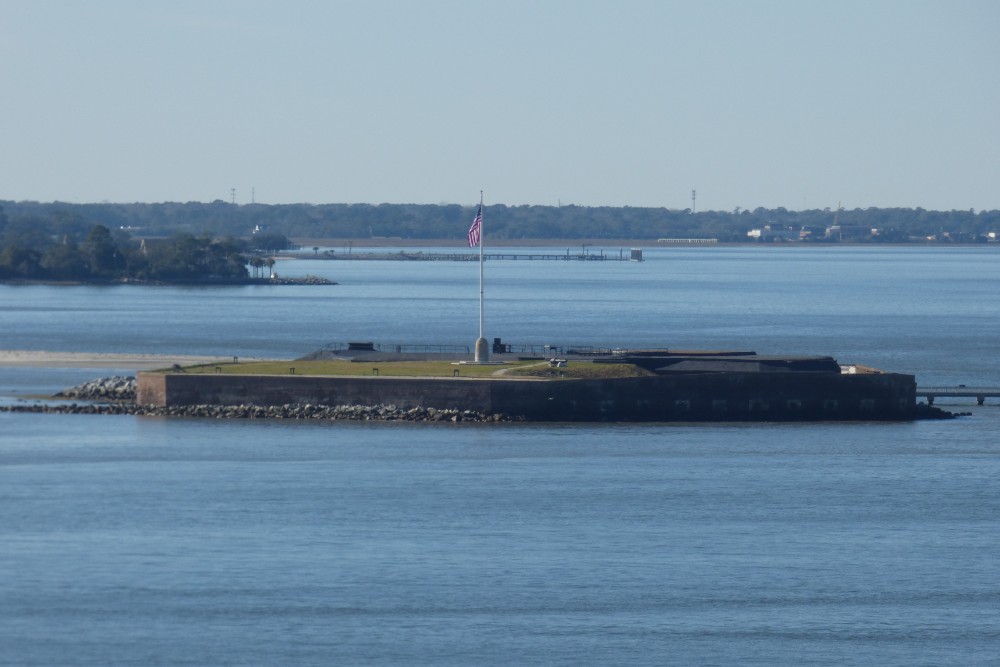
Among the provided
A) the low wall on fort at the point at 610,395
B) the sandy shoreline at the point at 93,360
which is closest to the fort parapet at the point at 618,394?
the low wall on fort at the point at 610,395

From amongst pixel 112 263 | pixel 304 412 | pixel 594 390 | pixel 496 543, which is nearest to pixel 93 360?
pixel 304 412

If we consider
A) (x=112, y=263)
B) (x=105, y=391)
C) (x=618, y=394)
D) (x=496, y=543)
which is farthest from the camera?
(x=112, y=263)

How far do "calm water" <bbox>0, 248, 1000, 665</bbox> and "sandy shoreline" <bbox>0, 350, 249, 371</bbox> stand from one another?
973cm

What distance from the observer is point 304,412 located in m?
59.7

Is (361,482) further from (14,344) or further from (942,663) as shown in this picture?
(14,344)

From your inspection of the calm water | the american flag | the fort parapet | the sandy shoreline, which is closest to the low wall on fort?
the fort parapet

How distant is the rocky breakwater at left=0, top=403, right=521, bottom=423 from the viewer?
58.2m

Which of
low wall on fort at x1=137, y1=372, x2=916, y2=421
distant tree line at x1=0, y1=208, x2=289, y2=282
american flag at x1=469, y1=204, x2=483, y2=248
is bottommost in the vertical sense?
distant tree line at x1=0, y1=208, x2=289, y2=282

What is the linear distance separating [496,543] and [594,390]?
64.5 feet

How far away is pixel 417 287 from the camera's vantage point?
19162 cm

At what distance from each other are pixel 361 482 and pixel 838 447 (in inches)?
631

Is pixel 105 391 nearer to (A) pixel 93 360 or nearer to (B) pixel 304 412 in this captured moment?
(B) pixel 304 412

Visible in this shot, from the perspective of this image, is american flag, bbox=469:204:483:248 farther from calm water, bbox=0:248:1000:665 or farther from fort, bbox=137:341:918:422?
calm water, bbox=0:248:1000:665

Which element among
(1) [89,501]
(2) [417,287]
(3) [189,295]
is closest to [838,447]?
(1) [89,501]
